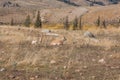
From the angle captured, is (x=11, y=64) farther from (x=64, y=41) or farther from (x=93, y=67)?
(x=64, y=41)

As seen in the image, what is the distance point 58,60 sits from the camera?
16.3 m

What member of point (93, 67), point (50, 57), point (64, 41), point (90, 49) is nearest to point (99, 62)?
point (93, 67)

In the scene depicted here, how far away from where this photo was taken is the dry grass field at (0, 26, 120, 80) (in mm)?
13296

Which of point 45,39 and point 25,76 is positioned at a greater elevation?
point 25,76

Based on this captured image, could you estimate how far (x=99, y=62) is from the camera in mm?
16141

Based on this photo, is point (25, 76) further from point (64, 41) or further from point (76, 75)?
point (64, 41)

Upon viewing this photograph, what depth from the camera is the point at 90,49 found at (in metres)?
19.9

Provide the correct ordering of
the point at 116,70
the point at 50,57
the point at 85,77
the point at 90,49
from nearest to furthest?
the point at 85,77 < the point at 116,70 < the point at 50,57 < the point at 90,49

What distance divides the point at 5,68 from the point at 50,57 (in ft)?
10.3

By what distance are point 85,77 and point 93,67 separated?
6.56ft

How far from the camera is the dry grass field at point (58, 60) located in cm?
1330

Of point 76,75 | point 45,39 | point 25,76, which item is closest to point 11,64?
point 25,76

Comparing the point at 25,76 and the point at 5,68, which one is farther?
the point at 5,68

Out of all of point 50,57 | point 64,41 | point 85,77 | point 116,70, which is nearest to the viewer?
point 85,77
